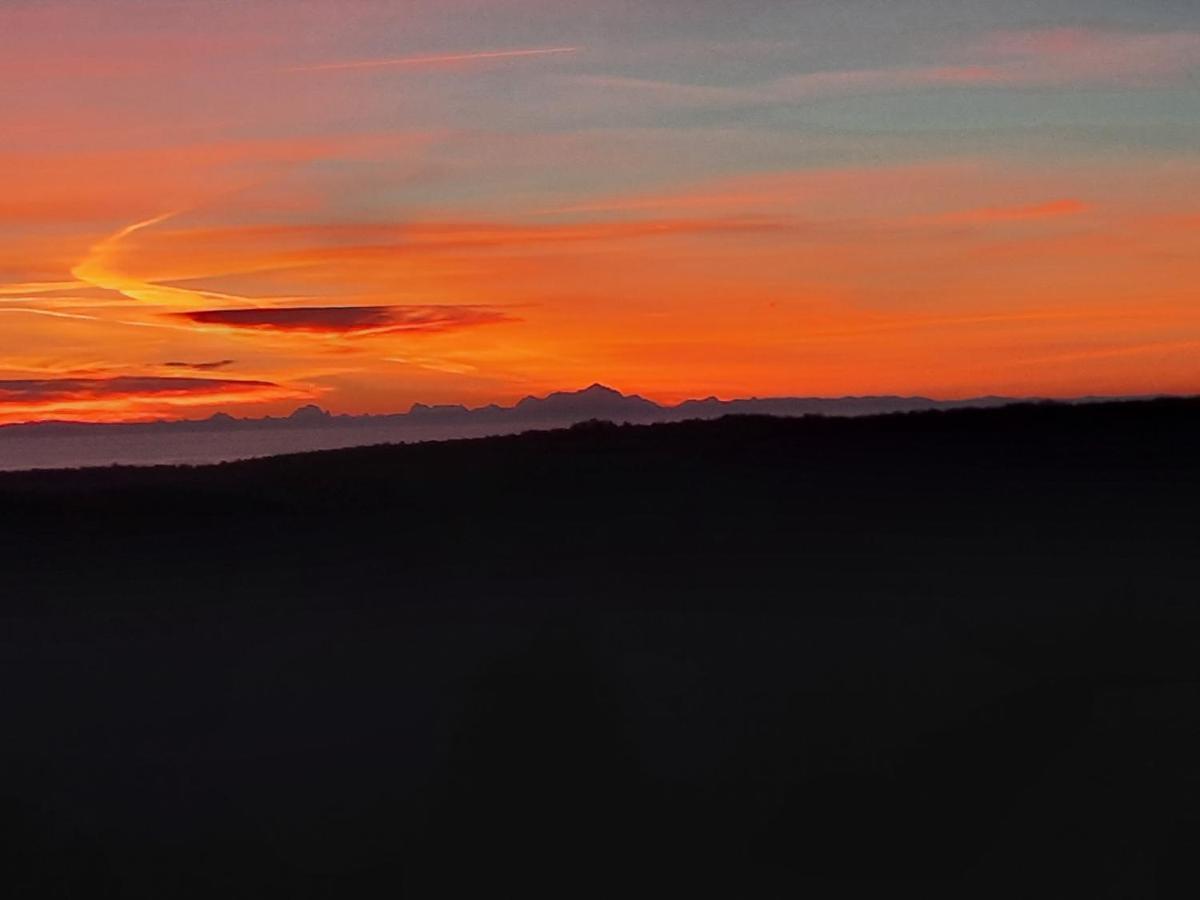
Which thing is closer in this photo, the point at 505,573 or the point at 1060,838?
the point at 1060,838

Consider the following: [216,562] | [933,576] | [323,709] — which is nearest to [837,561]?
[933,576]

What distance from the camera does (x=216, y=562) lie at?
10727 mm

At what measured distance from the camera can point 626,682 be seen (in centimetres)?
897

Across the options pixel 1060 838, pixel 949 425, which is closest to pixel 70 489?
pixel 949 425

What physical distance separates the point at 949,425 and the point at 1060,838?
17.7 feet

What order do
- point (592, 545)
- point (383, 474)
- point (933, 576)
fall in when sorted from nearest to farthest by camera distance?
point (933, 576), point (592, 545), point (383, 474)

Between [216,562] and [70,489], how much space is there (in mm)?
2292

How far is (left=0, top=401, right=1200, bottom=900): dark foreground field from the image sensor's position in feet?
26.0

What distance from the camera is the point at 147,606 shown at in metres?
10.1

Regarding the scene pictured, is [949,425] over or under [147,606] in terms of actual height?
over

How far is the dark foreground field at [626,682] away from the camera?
26.0 ft

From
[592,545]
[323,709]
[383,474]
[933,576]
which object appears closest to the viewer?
[323,709]

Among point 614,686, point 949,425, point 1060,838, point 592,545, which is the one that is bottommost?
point 1060,838

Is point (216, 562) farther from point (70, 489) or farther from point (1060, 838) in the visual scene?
point (1060, 838)
